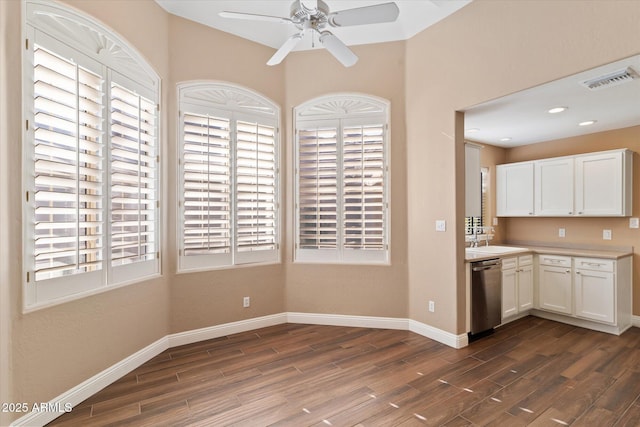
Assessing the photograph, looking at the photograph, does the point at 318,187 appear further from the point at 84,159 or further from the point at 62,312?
the point at 62,312

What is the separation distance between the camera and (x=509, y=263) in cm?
397

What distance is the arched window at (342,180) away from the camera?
12.6 feet

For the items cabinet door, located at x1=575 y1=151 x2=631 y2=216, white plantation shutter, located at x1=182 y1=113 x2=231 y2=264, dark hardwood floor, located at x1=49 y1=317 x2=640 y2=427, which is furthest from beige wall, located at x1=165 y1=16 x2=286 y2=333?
cabinet door, located at x1=575 y1=151 x2=631 y2=216

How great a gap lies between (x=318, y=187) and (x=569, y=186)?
3535mm

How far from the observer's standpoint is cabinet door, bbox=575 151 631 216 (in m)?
3.93

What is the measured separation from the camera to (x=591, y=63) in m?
2.32

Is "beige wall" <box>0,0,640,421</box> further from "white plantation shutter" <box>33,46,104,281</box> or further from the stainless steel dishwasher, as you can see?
the stainless steel dishwasher

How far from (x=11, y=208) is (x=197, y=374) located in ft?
6.10

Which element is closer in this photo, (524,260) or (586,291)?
(586,291)

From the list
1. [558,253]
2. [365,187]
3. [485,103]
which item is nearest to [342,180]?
[365,187]

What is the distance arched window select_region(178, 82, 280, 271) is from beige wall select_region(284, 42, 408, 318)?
29 centimetres

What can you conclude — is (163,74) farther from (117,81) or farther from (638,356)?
(638,356)

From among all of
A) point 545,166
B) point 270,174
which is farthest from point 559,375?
point 270,174

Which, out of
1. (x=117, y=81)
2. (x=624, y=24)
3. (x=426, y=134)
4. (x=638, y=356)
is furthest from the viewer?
(x=426, y=134)
